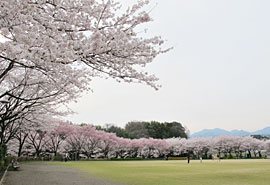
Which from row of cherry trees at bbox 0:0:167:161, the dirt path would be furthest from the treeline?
row of cherry trees at bbox 0:0:167:161

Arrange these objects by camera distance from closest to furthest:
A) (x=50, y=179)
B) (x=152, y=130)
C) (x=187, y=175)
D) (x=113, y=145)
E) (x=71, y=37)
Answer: (x=71, y=37) < (x=50, y=179) < (x=187, y=175) < (x=113, y=145) < (x=152, y=130)

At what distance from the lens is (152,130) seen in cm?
8138

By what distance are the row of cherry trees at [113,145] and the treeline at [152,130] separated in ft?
29.1

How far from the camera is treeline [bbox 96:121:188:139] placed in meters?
79.7

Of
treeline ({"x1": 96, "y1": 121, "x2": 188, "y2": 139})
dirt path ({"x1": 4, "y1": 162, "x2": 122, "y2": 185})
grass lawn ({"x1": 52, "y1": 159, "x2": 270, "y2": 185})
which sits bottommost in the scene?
dirt path ({"x1": 4, "y1": 162, "x2": 122, "y2": 185})

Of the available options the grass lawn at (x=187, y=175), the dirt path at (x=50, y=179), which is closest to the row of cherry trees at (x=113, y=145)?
the grass lawn at (x=187, y=175)

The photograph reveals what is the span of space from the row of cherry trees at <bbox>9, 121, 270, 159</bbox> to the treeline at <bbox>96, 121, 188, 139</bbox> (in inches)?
349

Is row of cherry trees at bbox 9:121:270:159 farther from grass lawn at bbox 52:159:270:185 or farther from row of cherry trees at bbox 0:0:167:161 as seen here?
row of cherry trees at bbox 0:0:167:161

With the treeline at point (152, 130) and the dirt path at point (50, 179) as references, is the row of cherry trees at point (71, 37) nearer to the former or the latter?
the dirt path at point (50, 179)

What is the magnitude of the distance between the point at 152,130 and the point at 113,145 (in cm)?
2103

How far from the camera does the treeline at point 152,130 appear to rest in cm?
7965

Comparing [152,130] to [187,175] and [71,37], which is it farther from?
[71,37]

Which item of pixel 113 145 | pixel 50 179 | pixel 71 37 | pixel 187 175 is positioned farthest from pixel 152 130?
pixel 71 37

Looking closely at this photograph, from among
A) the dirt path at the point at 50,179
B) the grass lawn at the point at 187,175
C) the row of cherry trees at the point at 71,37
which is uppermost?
the row of cherry trees at the point at 71,37
